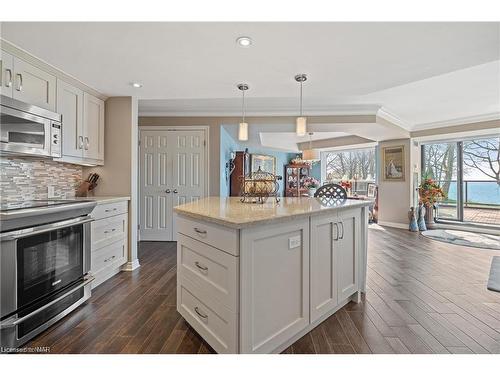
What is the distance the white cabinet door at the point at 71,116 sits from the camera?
269 cm

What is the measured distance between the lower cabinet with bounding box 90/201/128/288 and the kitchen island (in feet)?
3.96

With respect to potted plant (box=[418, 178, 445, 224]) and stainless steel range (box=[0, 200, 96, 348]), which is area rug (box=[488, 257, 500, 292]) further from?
stainless steel range (box=[0, 200, 96, 348])

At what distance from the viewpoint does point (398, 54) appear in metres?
2.24

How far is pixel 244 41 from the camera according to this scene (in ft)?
6.68

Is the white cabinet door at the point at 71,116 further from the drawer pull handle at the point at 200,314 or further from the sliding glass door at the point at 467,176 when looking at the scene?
the sliding glass door at the point at 467,176

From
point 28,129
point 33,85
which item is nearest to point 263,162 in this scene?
point 33,85

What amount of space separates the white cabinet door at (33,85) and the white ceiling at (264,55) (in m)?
0.16

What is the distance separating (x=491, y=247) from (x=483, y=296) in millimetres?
2462

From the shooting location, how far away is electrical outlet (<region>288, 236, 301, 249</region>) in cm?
162

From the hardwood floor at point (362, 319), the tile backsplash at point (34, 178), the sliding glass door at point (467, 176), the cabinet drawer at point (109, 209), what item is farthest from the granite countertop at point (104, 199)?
the sliding glass door at point (467, 176)

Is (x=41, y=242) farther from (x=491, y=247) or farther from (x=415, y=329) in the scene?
(x=491, y=247)

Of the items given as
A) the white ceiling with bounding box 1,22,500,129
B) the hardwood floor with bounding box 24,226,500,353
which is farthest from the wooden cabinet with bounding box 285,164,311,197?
the hardwood floor with bounding box 24,226,500,353
